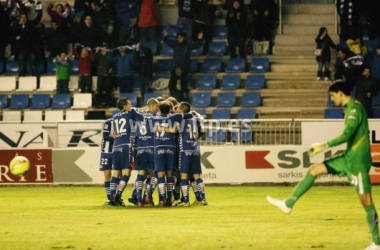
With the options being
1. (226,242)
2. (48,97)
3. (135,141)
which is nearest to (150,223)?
(226,242)

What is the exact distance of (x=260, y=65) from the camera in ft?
100

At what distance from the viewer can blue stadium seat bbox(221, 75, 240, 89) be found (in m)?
30.2

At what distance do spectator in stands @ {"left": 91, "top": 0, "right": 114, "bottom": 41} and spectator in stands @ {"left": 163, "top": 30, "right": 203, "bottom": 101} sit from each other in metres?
2.59

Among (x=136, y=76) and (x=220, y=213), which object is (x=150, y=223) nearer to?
(x=220, y=213)

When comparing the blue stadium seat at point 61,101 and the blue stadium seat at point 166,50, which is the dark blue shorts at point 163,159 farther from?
the blue stadium seat at point 166,50

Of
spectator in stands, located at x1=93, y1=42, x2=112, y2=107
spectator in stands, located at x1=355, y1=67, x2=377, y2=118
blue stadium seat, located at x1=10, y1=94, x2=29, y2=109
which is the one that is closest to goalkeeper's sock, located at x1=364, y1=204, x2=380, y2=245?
spectator in stands, located at x1=355, y1=67, x2=377, y2=118

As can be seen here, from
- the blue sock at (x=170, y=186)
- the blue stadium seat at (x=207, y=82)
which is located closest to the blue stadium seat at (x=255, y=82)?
the blue stadium seat at (x=207, y=82)

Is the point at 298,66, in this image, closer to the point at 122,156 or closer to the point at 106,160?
the point at 106,160

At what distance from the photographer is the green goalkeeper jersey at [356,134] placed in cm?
1160

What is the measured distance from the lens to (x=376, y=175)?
24812 mm

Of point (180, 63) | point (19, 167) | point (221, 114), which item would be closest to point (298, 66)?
point (221, 114)

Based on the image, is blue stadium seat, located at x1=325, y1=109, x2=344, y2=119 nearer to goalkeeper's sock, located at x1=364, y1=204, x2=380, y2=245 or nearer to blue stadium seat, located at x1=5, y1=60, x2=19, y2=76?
blue stadium seat, located at x1=5, y1=60, x2=19, y2=76

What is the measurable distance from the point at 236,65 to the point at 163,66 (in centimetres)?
261

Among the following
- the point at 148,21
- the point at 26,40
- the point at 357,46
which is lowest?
the point at 357,46
